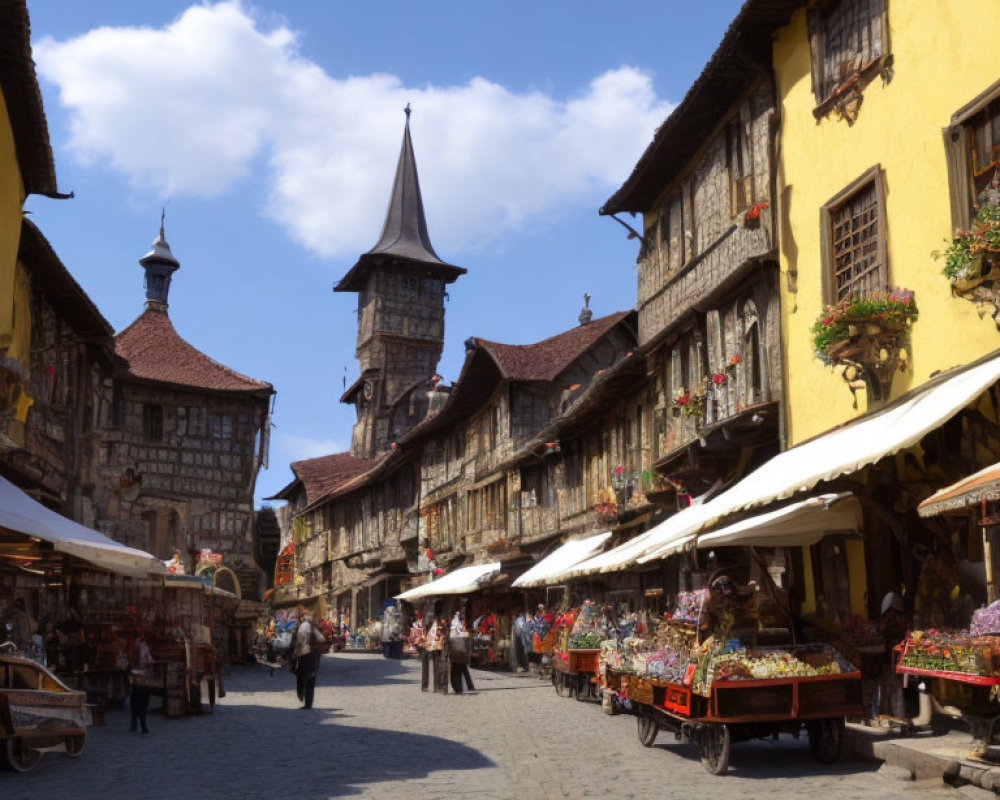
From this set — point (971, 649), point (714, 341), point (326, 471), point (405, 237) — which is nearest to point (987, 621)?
point (971, 649)

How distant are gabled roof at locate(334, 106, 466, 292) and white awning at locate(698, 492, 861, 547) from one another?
50399 millimetres

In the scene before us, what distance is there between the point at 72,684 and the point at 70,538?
3.70m

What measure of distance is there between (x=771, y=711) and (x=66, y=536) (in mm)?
7603

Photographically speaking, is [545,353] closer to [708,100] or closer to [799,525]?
[708,100]

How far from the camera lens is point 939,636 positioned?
8734 mm

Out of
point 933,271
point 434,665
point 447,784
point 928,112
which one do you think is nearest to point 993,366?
point 933,271

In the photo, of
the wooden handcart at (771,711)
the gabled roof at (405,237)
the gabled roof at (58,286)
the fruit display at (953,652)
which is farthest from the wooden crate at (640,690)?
the gabled roof at (405,237)

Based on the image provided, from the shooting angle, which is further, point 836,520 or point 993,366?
point 836,520

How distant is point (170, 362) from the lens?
3809 cm

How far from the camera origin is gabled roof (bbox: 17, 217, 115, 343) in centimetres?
1758

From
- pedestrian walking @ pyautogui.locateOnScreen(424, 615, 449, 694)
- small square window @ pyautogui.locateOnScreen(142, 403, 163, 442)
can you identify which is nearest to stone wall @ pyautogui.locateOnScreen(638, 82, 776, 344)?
pedestrian walking @ pyautogui.locateOnScreen(424, 615, 449, 694)

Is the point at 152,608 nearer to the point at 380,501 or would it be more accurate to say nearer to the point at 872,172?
the point at 872,172

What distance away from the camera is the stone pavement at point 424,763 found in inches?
342

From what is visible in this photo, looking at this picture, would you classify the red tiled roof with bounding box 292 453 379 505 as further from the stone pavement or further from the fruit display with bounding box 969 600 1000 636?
the fruit display with bounding box 969 600 1000 636
